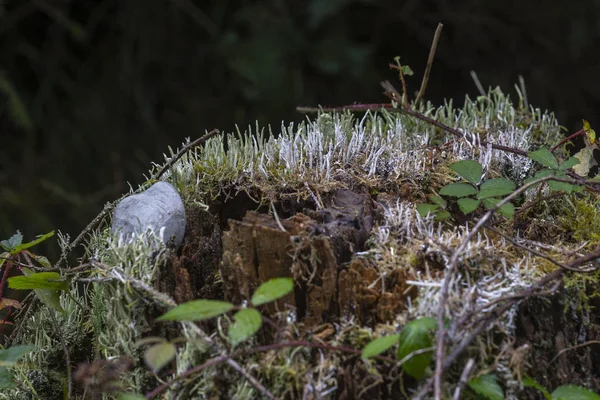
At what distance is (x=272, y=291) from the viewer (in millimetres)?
909

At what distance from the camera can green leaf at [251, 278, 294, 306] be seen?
893mm

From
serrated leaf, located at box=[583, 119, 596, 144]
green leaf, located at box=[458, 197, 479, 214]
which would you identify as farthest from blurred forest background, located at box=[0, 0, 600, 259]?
green leaf, located at box=[458, 197, 479, 214]

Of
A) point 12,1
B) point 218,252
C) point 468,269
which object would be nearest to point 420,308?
point 468,269

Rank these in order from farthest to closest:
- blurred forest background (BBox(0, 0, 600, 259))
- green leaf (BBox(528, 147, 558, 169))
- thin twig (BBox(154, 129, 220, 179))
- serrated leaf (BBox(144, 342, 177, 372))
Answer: blurred forest background (BBox(0, 0, 600, 259)), thin twig (BBox(154, 129, 220, 179)), green leaf (BBox(528, 147, 558, 169)), serrated leaf (BBox(144, 342, 177, 372))

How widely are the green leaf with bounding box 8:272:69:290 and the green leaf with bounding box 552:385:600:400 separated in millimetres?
900

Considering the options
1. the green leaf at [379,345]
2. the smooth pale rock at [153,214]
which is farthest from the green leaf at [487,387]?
the smooth pale rock at [153,214]

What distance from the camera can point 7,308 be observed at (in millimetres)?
1407

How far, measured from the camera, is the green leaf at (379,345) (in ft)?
2.85

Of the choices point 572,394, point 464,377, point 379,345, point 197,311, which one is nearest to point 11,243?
point 197,311

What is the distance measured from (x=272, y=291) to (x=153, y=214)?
1.31ft

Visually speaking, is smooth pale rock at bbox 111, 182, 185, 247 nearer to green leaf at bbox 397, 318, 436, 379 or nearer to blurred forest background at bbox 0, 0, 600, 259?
green leaf at bbox 397, 318, 436, 379

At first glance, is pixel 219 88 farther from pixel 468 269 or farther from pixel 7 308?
pixel 468 269

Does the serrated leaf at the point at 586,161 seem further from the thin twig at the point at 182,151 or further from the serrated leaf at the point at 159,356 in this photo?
the serrated leaf at the point at 159,356

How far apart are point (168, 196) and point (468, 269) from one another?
1.95ft
